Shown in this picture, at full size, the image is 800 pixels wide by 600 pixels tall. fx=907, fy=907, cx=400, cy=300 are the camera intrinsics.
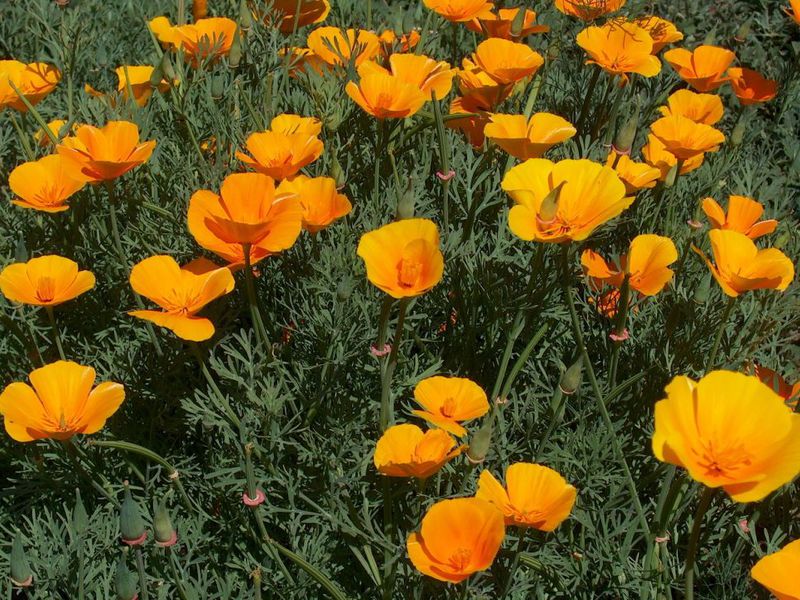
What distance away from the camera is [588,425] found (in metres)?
1.81

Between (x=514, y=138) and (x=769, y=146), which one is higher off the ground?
(x=514, y=138)

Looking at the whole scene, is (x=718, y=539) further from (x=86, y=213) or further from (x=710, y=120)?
(x=86, y=213)

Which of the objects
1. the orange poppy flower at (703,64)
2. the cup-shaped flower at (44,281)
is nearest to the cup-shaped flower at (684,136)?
the orange poppy flower at (703,64)

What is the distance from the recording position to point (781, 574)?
1108 mm

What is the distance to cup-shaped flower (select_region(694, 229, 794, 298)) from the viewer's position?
1.41 metres

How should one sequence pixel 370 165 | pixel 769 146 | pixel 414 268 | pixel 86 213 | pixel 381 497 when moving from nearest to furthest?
pixel 414 268 → pixel 381 497 → pixel 86 213 → pixel 370 165 → pixel 769 146

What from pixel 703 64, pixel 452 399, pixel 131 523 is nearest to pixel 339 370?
pixel 452 399

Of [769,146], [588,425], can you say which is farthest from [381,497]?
[769,146]

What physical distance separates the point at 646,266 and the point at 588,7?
2.77 feet

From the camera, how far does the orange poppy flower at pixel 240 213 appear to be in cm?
149

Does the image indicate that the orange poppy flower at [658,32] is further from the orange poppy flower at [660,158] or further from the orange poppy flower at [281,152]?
the orange poppy flower at [281,152]

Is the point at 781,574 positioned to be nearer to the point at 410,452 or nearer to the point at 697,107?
the point at 410,452

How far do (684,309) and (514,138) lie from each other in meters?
0.54

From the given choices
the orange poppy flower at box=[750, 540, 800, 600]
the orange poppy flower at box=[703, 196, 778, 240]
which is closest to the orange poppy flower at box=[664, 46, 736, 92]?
the orange poppy flower at box=[703, 196, 778, 240]
